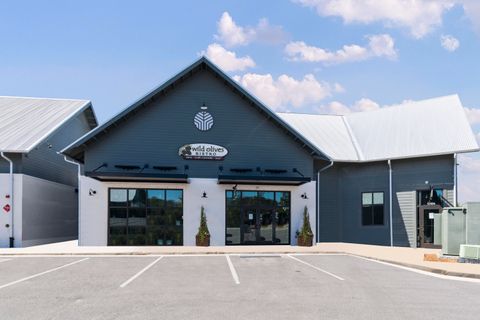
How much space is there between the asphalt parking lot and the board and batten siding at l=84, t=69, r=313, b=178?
747 centimetres

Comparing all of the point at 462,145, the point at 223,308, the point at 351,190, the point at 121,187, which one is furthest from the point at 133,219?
the point at 462,145

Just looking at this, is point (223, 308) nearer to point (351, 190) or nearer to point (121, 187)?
point (121, 187)

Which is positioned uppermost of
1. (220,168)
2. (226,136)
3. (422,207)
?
(226,136)

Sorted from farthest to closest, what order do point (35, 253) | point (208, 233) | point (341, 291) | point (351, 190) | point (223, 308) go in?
point (351, 190), point (208, 233), point (35, 253), point (341, 291), point (223, 308)

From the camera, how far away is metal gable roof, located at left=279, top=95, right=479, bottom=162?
77.8 feet

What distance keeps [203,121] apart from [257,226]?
20.5ft

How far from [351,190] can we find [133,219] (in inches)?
507

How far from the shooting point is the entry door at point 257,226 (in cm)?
2348

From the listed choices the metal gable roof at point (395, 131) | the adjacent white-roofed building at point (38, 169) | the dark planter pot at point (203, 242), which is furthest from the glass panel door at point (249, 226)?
the adjacent white-roofed building at point (38, 169)

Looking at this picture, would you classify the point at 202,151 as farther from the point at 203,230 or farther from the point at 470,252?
the point at 470,252

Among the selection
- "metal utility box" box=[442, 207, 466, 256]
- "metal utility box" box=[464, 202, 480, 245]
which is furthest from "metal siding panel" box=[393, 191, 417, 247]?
"metal utility box" box=[464, 202, 480, 245]

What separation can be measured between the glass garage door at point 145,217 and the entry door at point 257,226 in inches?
132

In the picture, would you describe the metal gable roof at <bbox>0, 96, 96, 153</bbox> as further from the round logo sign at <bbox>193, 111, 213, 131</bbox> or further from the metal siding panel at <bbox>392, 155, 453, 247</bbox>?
the metal siding panel at <bbox>392, 155, 453, 247</bbox>

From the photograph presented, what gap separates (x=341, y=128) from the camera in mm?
30312
